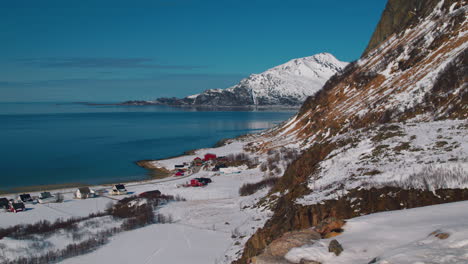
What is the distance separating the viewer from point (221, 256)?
15.5 metres

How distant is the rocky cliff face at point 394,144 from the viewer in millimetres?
13102

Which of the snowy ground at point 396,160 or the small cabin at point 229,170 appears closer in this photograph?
the snowy ground at point 396,160

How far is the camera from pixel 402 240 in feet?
24.7

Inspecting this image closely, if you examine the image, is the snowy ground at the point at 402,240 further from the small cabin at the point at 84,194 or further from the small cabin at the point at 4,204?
the small cabin at the point at 84,194

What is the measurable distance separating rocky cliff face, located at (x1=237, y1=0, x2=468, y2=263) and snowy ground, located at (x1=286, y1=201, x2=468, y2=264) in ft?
10.6

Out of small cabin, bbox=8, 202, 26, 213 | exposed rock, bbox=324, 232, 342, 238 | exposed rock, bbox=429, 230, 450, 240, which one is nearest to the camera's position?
exposed rock, bbox=429, 230, 450, 240

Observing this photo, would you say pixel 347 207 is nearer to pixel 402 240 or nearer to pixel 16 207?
pixel 402 240

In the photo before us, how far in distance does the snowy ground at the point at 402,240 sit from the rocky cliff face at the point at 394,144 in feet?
10.6

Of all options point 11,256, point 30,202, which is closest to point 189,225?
point 11,256

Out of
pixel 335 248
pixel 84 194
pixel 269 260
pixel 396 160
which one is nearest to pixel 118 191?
pixel 84 194

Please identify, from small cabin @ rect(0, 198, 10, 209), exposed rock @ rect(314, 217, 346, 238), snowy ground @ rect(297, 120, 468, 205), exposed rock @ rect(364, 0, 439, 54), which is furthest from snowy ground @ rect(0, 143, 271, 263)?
exposed rock @ rect(364, 0, 439, 54)

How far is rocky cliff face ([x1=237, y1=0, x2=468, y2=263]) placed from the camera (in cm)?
1310

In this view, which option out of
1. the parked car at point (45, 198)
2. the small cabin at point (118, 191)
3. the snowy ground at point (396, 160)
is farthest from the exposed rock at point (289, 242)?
the small cabin at point (118, 191)

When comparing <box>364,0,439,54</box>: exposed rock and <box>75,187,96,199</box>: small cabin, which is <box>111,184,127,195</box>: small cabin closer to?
<box>75,187,96,199</box>: small cabin
